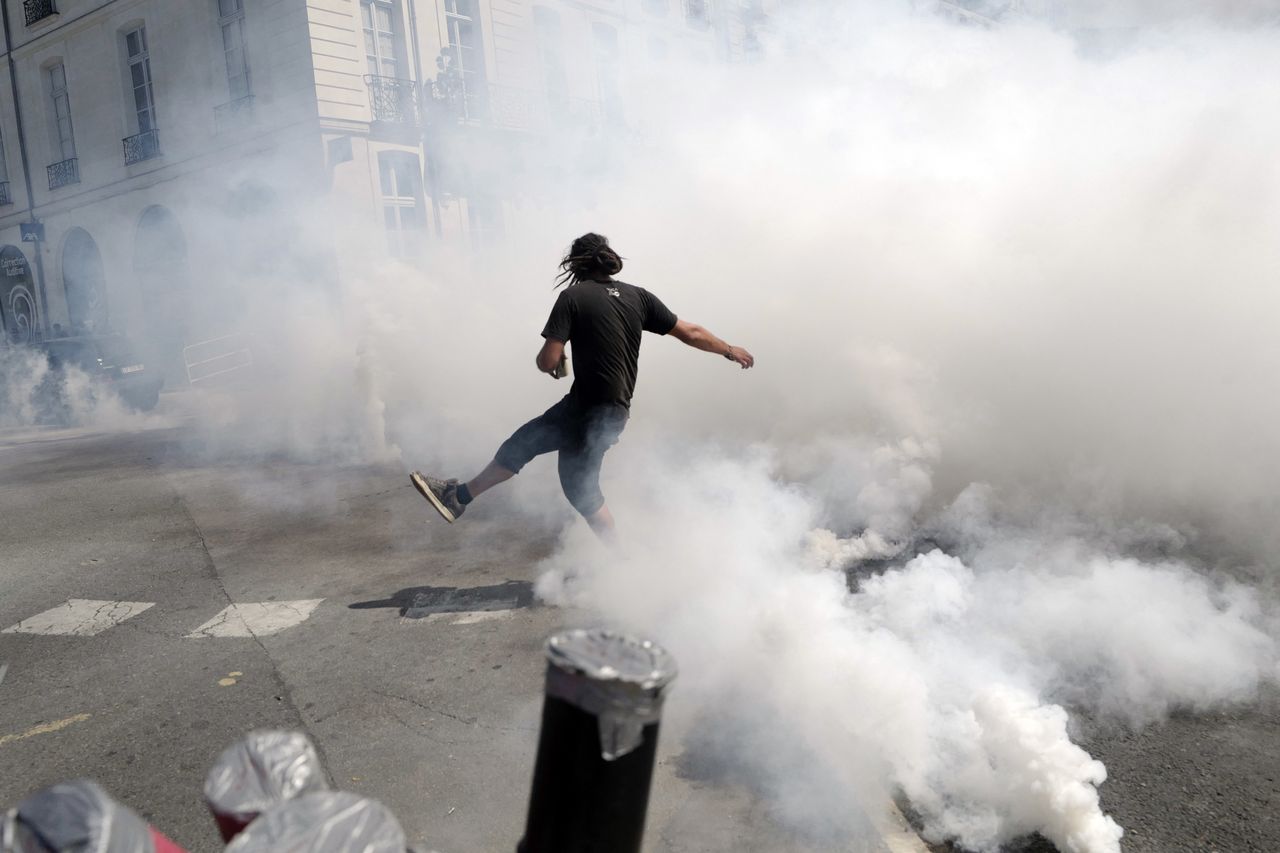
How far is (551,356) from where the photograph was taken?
3.65m

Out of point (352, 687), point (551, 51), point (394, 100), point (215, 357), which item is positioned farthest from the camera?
point (394, 100)

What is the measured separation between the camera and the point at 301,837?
85 centimetres

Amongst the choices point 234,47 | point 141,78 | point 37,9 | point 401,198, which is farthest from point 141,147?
point 401,198

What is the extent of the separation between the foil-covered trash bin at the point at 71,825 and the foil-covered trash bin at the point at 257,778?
158 millimetres

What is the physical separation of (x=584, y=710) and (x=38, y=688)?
125 inches

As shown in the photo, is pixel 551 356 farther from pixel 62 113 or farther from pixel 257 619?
pixel 62 113

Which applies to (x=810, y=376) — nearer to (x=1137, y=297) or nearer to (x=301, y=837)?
(x=1137, y=297)

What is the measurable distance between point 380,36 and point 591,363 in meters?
11.6

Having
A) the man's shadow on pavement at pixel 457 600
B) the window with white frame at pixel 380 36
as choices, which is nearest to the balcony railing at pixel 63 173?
the window with white frame at pixel 380 36

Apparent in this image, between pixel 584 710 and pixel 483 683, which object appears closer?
pixel 584 710

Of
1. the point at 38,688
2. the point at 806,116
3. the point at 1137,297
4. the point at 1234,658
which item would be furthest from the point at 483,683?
the point at 806,116

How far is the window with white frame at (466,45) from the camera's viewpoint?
521 inches

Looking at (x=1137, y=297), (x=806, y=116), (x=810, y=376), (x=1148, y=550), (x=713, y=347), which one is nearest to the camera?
(x=1148, y=550)

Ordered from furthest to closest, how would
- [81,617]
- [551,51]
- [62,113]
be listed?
[62,113]
[551,51]
[81,617]
